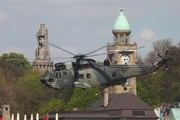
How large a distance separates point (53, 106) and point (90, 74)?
313 feet

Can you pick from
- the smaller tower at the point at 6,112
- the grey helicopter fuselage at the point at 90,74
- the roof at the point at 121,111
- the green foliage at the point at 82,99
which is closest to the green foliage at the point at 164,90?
the green foliage at the point at 82,99

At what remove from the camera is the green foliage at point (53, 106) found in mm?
189175

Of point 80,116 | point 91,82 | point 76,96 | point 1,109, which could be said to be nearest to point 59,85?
point 91,82

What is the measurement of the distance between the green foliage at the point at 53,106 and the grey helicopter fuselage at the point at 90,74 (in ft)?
299

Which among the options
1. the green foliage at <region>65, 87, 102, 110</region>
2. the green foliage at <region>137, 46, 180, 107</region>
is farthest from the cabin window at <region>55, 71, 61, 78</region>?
the green foliage at <region>137, 46, 180, 107</region>

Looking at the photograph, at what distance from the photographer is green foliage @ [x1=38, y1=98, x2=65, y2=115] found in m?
189

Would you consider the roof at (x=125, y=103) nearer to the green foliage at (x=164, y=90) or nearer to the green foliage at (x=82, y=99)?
the green foliage at (x=82, y=99)

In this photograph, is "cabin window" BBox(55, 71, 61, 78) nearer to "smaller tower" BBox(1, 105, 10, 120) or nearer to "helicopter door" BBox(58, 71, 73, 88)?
"helicopter door" BBox(58, 71, 73, 88)

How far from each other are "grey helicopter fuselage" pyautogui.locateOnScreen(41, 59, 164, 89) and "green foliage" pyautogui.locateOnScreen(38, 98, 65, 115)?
299ft

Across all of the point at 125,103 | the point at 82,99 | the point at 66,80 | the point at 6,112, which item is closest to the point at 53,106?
the point at 82,99

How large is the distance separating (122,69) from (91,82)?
3.18 m

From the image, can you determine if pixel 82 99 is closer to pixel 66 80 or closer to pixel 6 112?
pixel 6 112

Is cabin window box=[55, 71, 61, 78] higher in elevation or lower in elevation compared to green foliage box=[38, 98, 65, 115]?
lower

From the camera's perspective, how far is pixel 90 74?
96.4m
